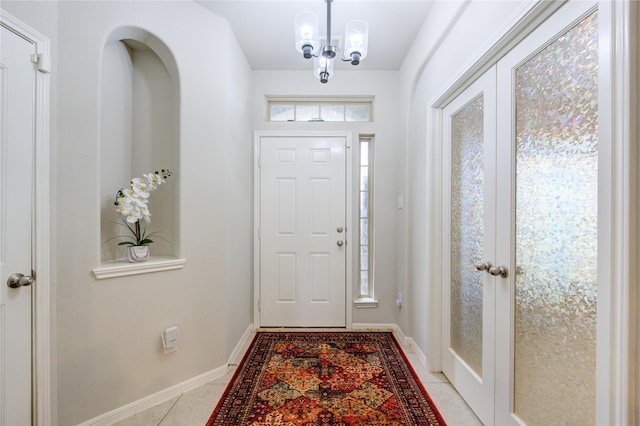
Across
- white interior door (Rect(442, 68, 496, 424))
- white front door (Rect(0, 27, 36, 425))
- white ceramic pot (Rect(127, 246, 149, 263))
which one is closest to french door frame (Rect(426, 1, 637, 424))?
white interior door (Rect(442, 68, 496, 424))

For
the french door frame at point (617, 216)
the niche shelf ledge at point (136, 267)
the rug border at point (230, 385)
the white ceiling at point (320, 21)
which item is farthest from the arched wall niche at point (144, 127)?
the french door frame at point (617, 216)

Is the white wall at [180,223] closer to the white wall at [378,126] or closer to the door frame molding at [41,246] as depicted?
the door frame molding at [41,246]

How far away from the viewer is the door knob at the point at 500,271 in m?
1.34

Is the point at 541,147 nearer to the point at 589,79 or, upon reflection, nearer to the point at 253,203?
the point at 589,79

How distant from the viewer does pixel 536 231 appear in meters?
1.18

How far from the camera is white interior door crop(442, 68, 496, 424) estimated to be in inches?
57.6

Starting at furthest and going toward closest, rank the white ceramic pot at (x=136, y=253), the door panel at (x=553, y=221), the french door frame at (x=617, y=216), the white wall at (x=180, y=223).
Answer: the white ceramic pot at (x=136, y=253)
the white wall at (x=180, y=223)
the door panel at (x=553, y=221)
the french door frame at (x=617, y=216)

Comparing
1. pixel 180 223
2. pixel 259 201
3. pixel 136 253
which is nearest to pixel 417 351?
pixel 259 201

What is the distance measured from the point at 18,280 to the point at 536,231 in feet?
7.64

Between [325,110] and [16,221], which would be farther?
[325,110]

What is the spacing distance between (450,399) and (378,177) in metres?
1.91

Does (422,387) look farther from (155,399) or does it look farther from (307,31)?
(307,31)

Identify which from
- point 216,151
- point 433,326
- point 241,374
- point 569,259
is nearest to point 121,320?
point 241,374

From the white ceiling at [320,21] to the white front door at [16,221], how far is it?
46.4 inches
